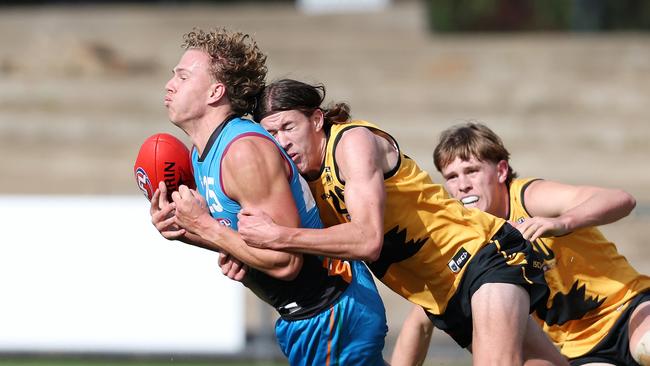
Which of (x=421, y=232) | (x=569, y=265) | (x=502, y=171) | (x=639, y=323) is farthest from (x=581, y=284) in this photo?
(x=421, y=232)

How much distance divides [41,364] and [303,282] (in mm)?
4846

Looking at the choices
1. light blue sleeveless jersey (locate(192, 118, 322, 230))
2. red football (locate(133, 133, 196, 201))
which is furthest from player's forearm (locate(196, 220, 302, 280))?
red football (locate(133, 133, 196, 201))

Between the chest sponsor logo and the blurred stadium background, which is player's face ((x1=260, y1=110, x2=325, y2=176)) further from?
the blurred stadium background

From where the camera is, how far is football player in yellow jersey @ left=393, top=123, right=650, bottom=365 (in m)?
5.16

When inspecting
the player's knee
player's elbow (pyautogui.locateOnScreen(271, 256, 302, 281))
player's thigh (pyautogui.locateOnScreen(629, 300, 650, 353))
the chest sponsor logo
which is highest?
player's elbow (pyautogui.locateOnScreen(271, 256, 302, 281))

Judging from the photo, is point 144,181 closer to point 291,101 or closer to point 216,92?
point 216,92

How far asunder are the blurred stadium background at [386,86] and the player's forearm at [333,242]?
5675 mm

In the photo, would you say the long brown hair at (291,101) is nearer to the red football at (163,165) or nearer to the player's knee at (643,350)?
the red football at (163,165)

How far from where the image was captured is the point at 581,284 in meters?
5.20

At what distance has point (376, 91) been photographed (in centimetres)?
1524

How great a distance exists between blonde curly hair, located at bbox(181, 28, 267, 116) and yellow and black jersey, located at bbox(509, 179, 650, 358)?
59.2 inches

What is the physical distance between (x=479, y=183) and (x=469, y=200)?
0.10m

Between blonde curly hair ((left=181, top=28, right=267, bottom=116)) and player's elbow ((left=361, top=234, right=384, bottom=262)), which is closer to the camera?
player's elbow ((left=361, top=234, right=384, bottom=262))

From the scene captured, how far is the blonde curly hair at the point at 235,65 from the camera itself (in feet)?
14.8
